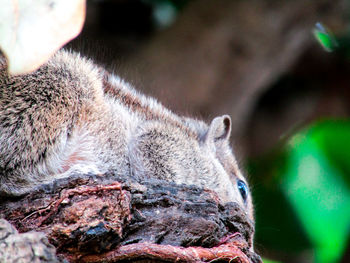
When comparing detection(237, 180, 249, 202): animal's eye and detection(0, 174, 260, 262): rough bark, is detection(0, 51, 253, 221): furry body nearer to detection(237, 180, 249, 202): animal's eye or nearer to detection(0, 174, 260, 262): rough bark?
detection(237, 180, 249, 202): animal's eye

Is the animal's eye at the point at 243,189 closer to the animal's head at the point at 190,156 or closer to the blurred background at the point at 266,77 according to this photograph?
the animal's head at the point at 190,156

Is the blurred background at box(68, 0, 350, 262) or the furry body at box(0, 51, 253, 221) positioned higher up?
the blurred background at box(68, 0, 350, 262)

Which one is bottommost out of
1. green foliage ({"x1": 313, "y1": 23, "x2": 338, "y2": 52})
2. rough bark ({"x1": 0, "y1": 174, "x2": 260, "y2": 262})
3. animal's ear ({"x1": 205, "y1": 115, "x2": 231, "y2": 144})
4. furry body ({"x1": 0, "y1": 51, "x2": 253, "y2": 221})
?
rough bark ({"x1": 0, "y1": 174, "x2": 260, "y2": 262})

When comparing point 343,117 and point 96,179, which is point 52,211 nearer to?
point 96,179

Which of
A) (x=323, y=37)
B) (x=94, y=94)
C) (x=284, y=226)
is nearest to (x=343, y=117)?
(x=323, y=37)

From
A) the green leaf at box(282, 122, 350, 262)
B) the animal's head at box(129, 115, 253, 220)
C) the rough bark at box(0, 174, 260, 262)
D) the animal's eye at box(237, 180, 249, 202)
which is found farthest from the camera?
the green leaf at box(282, 122, 350, 262)

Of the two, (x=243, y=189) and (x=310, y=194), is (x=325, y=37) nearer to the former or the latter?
(x=310, y=194)

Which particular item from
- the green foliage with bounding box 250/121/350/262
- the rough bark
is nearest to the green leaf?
the green foliage with bounding box 250/121/350/262

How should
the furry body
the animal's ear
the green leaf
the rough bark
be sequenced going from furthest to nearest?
the green leaf
the animal's ear
the furry body
the rough bark
